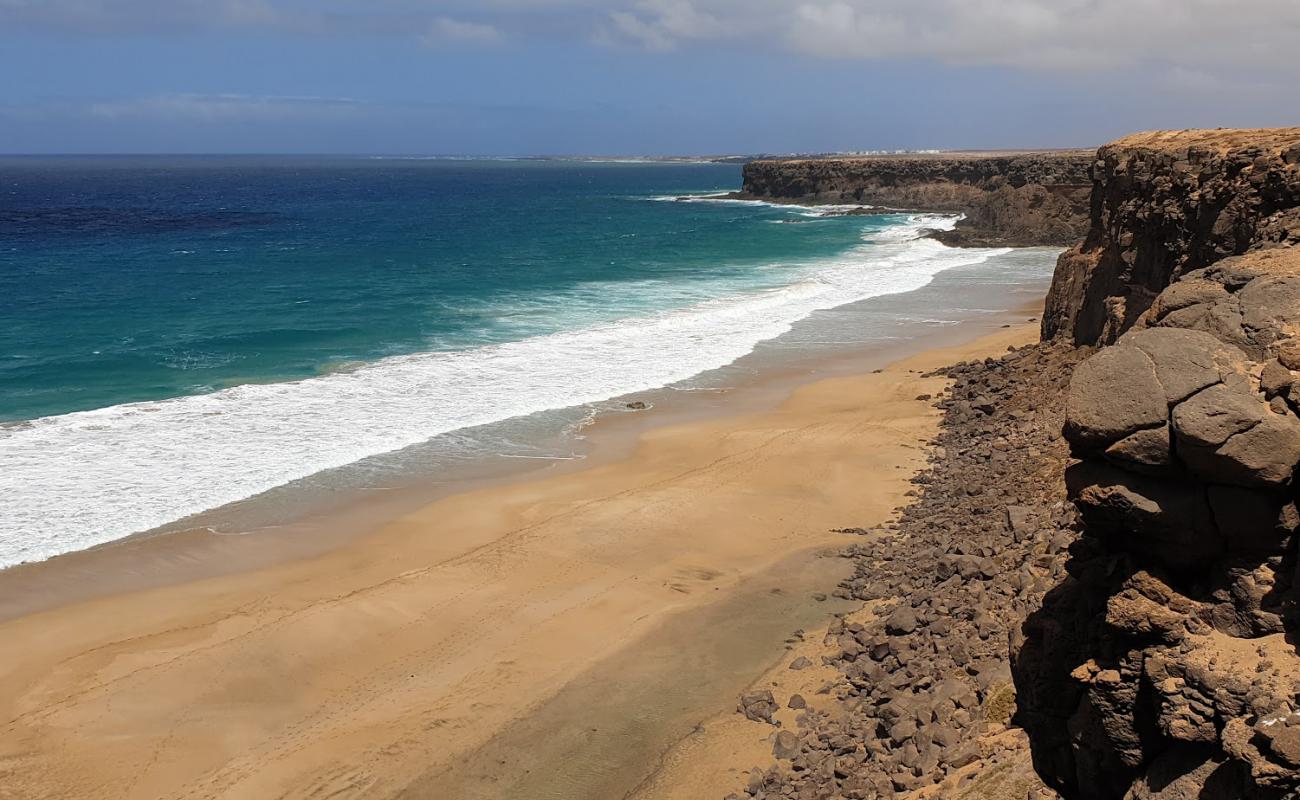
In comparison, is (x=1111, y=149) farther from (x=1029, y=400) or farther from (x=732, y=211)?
(x=732, y=211)

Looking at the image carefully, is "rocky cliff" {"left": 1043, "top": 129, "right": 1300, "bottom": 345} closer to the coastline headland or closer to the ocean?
the coastline headland

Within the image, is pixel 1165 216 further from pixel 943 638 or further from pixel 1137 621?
pixel 1137 621

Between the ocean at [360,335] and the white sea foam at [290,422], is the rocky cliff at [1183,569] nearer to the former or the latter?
the ocean at [360,335]

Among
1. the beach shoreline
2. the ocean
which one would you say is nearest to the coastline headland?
the beach shoreline

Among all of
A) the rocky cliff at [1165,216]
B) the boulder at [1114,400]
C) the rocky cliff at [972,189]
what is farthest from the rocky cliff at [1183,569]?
the rocky cliff at [972,189]

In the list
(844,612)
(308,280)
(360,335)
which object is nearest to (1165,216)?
(844,612)

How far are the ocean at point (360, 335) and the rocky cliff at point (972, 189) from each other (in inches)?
197

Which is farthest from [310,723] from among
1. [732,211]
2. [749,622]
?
[732,211]

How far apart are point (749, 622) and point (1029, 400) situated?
8.99m

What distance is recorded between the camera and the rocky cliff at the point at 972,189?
60.1 meters

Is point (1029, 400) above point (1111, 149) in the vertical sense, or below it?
below

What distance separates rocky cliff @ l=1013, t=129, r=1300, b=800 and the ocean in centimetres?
1399

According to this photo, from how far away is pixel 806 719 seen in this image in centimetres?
1049

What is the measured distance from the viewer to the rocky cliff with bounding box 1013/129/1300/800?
5.59 meters
